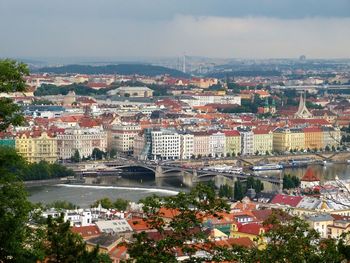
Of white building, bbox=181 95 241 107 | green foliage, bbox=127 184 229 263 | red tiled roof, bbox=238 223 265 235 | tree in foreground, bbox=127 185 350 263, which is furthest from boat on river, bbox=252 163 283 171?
green foliage, bbox=127 184 229 263

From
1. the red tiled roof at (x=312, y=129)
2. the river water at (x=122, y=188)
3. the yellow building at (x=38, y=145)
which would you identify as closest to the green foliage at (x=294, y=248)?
the river water at (x=122, y=188)

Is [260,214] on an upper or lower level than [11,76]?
lower

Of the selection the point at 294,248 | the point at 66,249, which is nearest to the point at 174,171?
the point at 66,249

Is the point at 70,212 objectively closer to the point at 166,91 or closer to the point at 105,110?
the point at 105,110

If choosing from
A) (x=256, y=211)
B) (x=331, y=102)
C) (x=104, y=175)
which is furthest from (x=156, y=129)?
(x=331, y=102)

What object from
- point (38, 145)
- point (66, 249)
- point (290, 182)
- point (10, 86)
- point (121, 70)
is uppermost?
point (10, 86)

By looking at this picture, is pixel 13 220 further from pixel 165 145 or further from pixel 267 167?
pixel 165 145

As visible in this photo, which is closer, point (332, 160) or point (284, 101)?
point (332, 160)
